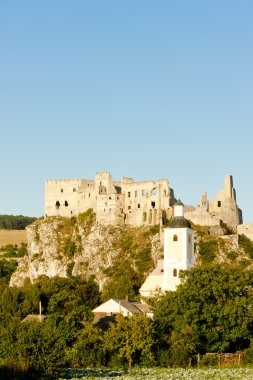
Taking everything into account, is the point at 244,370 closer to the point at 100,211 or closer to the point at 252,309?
the point at 252,309

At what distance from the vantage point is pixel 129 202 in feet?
482

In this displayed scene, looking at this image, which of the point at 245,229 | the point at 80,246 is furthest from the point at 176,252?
the point at 80,246

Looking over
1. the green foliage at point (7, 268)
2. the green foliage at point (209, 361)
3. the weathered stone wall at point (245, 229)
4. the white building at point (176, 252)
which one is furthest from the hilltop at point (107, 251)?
the green foliage at point (209, 361)

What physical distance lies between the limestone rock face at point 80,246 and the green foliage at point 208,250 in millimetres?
7111

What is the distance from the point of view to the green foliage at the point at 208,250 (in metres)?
130

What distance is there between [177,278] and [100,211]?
43.9 metres

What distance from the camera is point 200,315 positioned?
88.3 m

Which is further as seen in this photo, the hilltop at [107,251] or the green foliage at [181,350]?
the hilltop at [107,251]

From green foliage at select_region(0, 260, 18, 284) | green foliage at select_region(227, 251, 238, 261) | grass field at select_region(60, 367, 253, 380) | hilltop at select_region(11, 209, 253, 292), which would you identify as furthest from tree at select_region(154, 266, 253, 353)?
green foliage at select_region(0, 260, 18, 284)

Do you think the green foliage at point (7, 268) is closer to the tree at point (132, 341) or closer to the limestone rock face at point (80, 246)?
the limestone rock face at point (80, 246)

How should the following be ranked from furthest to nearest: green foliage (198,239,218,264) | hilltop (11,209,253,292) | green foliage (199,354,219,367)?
1. hilltop (11,209,253,292)
2. green foliage (198,239,218,264)
3. green foliage (199,354,219,367)

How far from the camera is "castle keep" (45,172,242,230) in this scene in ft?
466

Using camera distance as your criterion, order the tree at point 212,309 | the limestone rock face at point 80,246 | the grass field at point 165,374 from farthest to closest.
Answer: the limestone rock face at point 80,246
the tree at point 212,309
the grass field at point 165,374

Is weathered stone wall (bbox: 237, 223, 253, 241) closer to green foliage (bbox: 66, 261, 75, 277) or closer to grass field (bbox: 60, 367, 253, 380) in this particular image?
green foliage (bbox: 66, 261, 75, 277)
